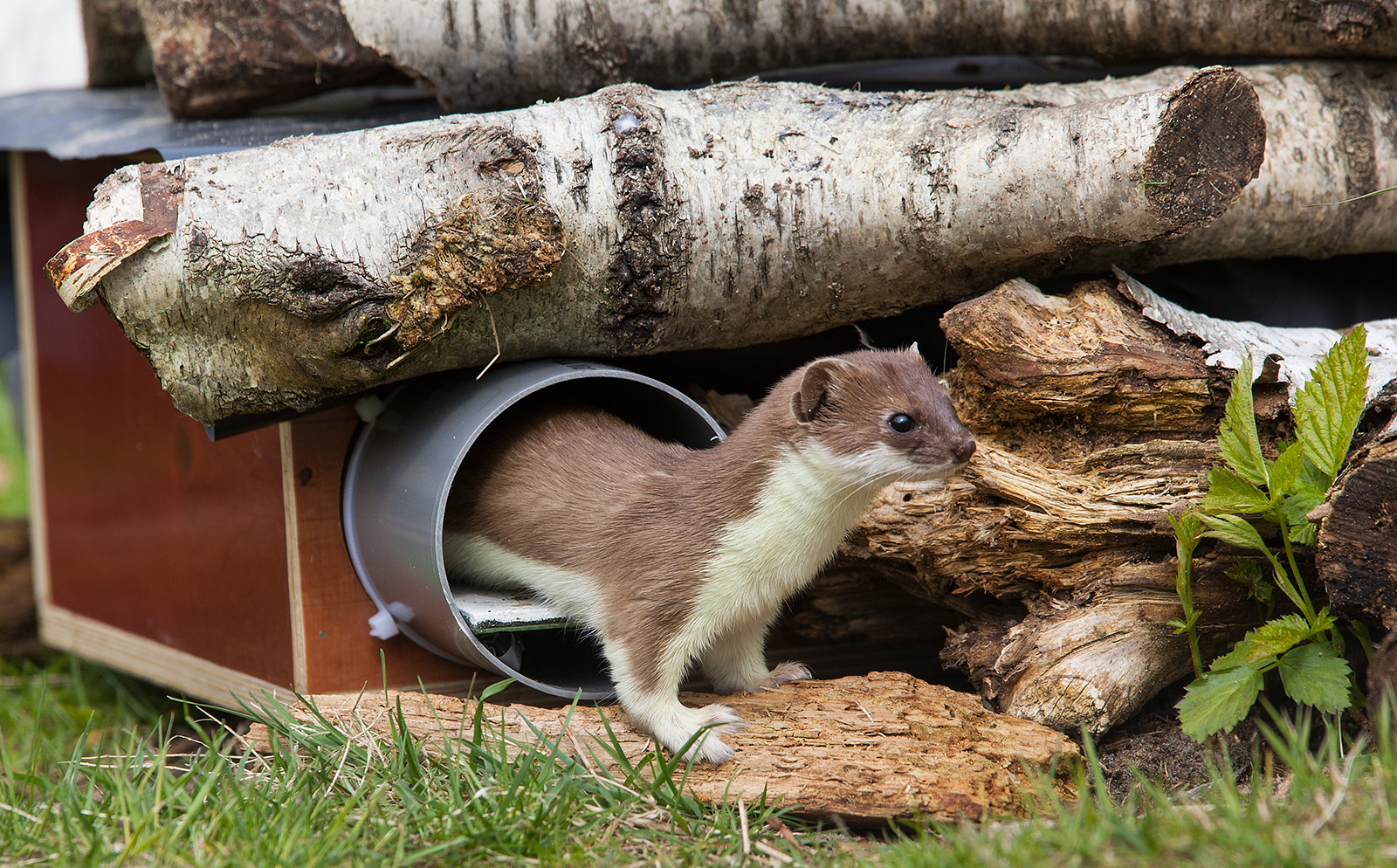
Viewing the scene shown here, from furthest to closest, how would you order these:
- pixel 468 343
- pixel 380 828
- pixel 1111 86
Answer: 1. pixel 1111 86
2. pixel 468 343
3. pixel 380 828

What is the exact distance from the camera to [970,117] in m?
3.34

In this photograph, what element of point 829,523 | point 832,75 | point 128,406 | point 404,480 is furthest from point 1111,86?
point 128,406

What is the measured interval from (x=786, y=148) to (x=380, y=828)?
210 cm

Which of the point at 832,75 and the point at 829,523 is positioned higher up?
the point at 832,75

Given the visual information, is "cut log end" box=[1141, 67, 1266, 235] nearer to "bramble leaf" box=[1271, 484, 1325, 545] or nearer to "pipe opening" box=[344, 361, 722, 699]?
"bramble leaf" box=[1271, 484, 1325, 545]

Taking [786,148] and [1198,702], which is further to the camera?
[786,148]

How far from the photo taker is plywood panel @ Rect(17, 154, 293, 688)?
3.76 meters

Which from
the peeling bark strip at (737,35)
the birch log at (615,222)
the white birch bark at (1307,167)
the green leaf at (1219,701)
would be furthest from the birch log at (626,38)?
the green leaf at (1219,701)

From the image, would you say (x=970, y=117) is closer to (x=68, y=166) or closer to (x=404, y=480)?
(x=404, y=480)

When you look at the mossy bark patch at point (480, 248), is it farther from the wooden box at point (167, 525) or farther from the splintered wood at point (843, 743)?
the splintered wood at point (843, 743)

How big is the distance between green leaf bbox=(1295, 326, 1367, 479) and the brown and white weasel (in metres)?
0.77

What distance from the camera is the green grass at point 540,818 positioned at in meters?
2.01

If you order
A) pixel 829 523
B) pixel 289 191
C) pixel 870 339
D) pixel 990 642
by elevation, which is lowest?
pixel 990 642

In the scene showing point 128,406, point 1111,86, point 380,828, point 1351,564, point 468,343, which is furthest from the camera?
point 128,406
